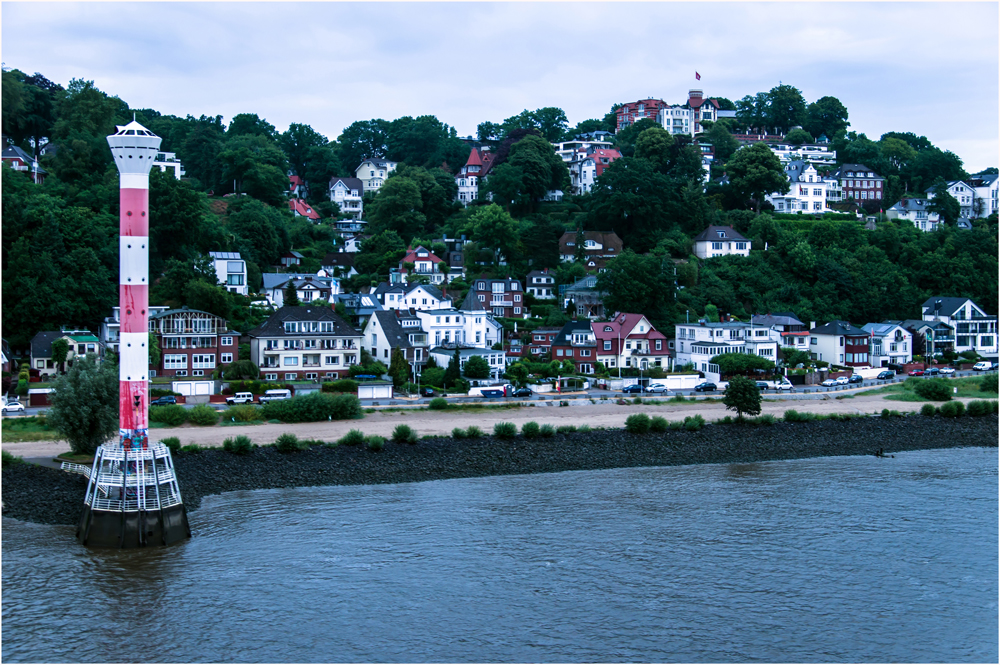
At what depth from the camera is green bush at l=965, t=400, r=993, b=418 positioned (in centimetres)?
4019

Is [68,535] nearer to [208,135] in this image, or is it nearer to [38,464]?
[38,464]

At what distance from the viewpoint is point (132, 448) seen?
75.4ft

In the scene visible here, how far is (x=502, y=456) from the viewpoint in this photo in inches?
1247

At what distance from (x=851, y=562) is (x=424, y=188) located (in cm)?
5264

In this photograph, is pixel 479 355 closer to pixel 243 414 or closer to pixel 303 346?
pixel 303 346

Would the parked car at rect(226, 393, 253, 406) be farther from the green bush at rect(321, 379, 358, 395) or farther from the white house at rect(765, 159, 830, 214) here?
the white house at rect(765, 159, 830, 214)

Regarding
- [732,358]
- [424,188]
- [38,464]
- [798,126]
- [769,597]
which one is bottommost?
[769,597]

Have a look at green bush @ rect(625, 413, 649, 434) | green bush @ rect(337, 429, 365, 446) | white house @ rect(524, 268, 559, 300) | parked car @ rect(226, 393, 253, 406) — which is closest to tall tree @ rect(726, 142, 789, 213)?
white house @ rect(524, 268, 559, 300)

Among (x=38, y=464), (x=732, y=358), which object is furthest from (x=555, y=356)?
(x=38, y=464)

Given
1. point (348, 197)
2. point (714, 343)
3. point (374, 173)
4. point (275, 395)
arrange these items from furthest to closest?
1. point (374, 173)
2. point (348, 197)
3. point (714, 343)
4. point (275, 395)

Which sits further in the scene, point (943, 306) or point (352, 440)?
point (943, 306)

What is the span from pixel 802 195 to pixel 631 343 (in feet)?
114

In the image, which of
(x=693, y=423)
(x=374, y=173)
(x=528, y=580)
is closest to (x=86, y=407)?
(x=528, y=580)

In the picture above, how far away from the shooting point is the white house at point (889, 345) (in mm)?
51719
